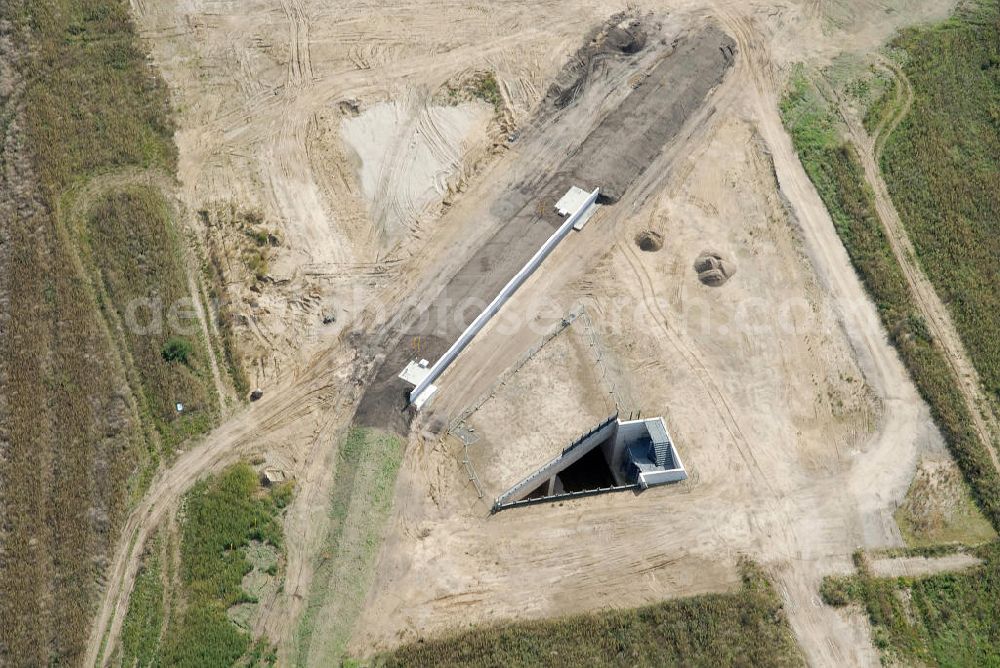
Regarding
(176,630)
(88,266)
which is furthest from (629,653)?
(88,266)

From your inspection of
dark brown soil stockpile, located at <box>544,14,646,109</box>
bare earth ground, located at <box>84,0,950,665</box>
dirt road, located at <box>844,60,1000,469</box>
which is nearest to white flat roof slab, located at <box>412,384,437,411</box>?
bare earth ground, located at <box>84,0,950,665</box>

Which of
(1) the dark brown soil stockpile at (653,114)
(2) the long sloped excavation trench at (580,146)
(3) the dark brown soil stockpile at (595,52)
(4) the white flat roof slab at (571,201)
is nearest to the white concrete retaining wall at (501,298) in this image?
(4) the white flat roof slab at (571,201)

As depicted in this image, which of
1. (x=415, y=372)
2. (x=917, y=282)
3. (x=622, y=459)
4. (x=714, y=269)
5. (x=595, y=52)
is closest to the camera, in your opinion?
(x=415, y=372)

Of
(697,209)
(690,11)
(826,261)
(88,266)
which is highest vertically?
(690,11)

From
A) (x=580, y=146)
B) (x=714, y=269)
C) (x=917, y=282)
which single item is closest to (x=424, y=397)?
(x=714, y=269)

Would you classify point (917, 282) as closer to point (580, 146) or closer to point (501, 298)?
point (580, 146)

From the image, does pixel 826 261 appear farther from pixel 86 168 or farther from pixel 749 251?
pixel 86 168

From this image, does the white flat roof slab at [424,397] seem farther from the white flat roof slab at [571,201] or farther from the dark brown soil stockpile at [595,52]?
the dark brown soil stockpile at [595,52]
